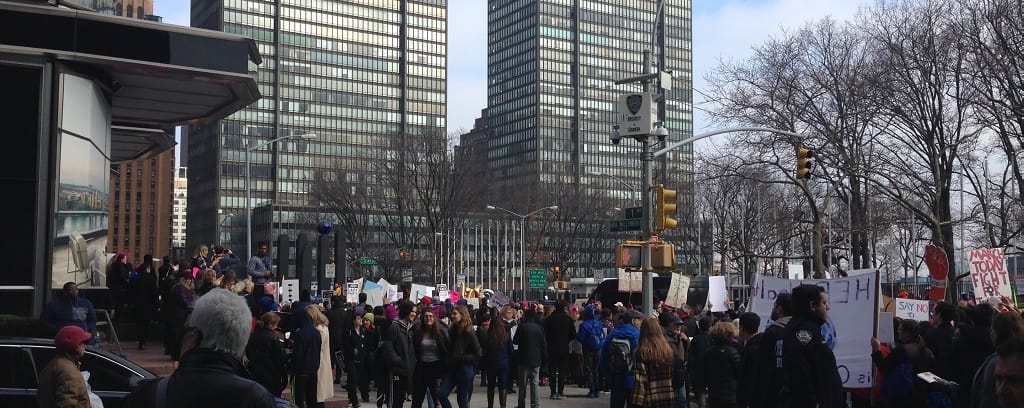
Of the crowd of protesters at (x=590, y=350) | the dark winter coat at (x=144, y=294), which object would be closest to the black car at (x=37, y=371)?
the crowd of protesters at (x=590, y=350)

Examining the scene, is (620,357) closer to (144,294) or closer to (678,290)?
(144,294)

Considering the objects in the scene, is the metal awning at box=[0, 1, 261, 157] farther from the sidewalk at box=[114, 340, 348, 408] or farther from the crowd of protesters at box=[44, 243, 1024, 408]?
the sidewalk at box=[114, 340, 348, 408]

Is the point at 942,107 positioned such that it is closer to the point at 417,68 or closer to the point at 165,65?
the point at 165,65

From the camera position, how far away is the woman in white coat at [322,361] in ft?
45.6

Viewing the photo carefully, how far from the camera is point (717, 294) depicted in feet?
78.1

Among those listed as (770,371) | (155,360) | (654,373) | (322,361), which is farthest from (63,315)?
(770,371)

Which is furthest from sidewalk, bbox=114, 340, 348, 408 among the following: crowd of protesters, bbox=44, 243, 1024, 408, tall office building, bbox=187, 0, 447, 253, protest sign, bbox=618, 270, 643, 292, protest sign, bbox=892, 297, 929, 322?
tall office building, bbox=187, 0, 447, 253

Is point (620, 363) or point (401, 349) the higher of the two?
point (401, 349)

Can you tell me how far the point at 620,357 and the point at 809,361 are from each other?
18.8 feet

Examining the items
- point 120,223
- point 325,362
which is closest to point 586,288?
point 325,362

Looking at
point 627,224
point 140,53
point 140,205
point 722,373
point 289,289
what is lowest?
point 722,373

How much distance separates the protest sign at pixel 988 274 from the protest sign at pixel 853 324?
30.0ft

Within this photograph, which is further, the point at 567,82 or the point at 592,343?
the point at 567,82

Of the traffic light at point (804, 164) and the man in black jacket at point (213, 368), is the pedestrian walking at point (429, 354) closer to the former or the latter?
the man in black jacket at point (213, 368)
